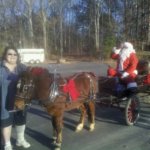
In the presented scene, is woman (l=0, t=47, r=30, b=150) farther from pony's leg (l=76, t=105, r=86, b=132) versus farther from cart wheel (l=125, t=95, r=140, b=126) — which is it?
cart wheel (l=125, t=95, r=140, b=126)

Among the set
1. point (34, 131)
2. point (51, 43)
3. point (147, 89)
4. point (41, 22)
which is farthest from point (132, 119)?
point (51, 43)

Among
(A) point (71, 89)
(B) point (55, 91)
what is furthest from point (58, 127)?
(A) point (71, 89)

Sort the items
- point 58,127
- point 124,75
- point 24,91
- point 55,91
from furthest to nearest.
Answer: point 124,75 < point 58,127 < point 55,91 < point 24,91

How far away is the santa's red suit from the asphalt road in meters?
1.01

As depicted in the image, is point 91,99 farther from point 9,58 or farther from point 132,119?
point 9,58

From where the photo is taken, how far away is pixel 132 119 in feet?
27.4

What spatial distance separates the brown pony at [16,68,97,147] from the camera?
20.1 feet

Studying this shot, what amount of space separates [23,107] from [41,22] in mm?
48315

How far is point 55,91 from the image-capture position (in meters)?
6.46

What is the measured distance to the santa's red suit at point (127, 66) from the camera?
8484 millimetres

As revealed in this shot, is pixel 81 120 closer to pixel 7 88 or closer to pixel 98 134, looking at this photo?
pixel 98 134

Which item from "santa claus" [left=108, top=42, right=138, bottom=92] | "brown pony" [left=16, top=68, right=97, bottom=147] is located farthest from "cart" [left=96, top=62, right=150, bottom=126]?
"brown pony" [left=16, top=68, right=97, bottom=147]

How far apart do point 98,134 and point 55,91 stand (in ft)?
5.60

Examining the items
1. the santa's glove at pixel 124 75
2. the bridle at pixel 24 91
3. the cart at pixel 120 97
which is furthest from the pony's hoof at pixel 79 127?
the bridle at pixel 24 91
